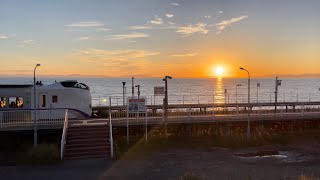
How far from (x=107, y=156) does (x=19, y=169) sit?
4622mm

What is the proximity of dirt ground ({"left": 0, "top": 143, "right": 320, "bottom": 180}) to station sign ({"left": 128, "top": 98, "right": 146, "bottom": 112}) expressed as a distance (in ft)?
10.6

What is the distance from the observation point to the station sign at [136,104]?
83.7ft

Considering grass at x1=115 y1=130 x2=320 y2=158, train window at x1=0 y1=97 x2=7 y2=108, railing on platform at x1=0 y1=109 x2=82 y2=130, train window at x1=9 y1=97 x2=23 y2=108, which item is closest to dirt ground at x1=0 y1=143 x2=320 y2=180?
grass at x1=115 y1=130 x2=320 y2=158

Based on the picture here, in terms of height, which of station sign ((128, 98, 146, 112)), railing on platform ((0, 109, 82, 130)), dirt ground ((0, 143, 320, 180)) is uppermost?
station sign ((128, 98, 146, 112))

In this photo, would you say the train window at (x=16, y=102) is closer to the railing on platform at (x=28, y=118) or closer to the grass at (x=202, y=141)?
the railing on platform at (x=28, y=118)

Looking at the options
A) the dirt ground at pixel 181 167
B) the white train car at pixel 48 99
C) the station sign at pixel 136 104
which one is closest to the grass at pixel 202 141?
the dirt ground at pixel 181 167

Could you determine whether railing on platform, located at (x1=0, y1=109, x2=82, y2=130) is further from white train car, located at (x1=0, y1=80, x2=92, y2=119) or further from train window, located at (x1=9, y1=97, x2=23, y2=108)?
train window, located at (x1=9, y1=97, x2=23, y2=108)

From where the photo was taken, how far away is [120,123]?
90.8 feet

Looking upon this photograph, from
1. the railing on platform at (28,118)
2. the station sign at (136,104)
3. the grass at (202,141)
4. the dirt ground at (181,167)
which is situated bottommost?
the dirt ground at (181,167)

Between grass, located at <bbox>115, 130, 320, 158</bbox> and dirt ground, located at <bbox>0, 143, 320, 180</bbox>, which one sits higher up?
grass, located at <bbox>115, 130, 320, 158</bbox>

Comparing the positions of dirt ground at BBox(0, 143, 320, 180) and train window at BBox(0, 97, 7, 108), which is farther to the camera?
train window at BBox(0, 97, 7, 108)

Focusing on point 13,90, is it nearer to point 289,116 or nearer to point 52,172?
point 52,172

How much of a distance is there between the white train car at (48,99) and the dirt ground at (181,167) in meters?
7.90

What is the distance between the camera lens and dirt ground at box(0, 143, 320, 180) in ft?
59.9
